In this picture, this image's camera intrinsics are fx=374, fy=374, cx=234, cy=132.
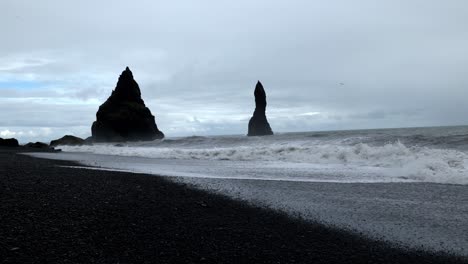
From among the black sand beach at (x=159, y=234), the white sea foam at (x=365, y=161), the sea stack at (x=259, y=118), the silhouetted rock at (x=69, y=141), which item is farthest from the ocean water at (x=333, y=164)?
the sea stack at (x=259, y=118)

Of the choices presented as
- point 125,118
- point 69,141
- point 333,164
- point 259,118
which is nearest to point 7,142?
point 69,141

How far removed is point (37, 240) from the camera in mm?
4789

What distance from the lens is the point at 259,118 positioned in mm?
96688

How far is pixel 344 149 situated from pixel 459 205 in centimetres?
1349

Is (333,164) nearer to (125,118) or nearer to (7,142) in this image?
(7,142)

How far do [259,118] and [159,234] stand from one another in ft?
300

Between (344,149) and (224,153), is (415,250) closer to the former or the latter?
(344,149)

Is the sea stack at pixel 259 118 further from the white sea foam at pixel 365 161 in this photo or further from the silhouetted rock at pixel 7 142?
the white sea foam at pixel 365 161

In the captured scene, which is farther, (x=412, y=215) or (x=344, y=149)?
(x=344, y=149)

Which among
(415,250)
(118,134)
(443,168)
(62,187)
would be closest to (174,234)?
(415,250)

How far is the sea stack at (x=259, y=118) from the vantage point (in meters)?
95.3

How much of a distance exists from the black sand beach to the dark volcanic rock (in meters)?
72.9

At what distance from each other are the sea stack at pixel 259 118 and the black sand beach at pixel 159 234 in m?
87.2

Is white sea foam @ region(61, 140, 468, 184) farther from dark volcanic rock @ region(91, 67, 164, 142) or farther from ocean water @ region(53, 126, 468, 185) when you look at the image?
dark volcanic rock @ region(91, 67, 164, 142)
